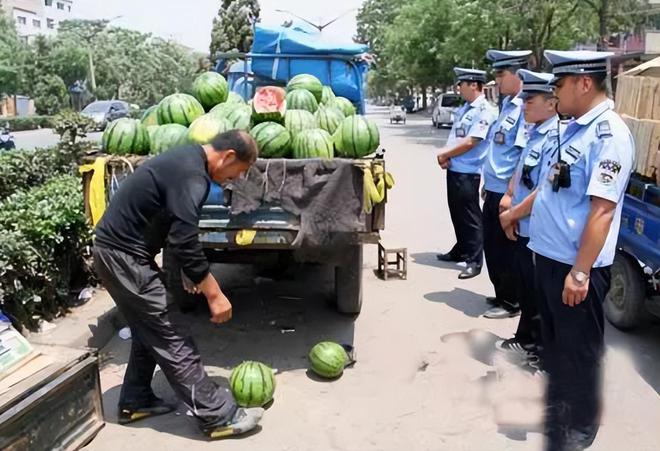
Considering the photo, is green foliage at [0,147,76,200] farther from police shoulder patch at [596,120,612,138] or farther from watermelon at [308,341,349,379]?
police shoulder patch at [596,120,612,138]

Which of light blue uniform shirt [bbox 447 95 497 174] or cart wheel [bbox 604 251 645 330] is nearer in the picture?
cart wheel [bbox 604 251 645 330]

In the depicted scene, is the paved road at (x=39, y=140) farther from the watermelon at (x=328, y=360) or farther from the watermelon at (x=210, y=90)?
the watermelon at (x=328, y=360)

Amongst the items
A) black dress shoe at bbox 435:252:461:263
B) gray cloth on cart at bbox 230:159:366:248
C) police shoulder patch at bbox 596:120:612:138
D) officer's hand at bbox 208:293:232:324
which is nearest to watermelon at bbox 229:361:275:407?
officer's hand at bbox 208:293:232:324

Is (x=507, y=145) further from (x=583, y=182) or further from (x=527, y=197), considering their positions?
(x=583, y=182)

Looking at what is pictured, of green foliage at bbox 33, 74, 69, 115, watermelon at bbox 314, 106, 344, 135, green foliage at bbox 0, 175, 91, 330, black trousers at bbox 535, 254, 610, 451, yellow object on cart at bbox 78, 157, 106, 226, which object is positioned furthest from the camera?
green foliage at bbox 33, 74, 69, 115

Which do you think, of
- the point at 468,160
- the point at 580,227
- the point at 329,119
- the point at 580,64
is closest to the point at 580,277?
the point at 580,227

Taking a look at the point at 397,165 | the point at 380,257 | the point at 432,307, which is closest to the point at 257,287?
the point at 380,257

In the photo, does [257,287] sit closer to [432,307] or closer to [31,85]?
[432,307]

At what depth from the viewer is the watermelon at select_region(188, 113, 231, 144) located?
13.7 ft

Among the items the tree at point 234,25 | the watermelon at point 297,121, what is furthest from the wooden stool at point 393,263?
the tree at point 234,25

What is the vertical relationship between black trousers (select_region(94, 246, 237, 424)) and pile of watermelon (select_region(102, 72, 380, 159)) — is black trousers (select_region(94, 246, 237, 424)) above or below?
below

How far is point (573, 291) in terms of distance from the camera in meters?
3.05

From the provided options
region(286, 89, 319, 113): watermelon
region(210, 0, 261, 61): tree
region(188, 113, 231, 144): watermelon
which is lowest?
region(188, 113, 231, 144): watermelon

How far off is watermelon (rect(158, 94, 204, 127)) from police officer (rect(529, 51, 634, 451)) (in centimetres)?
257
